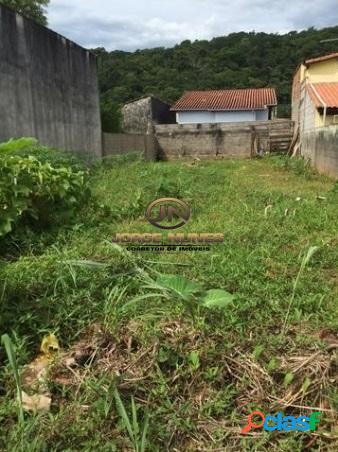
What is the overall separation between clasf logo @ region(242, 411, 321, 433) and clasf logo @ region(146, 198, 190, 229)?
2.49 m

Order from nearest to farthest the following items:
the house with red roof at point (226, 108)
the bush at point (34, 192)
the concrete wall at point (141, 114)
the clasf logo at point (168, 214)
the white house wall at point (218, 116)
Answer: the bush at point (34, 192) < the clasf logo at point (168, 214) < the concrete wall at point (141, 114) < the house with red roof at point (226, 108) < the white house wall at point (218, 116)

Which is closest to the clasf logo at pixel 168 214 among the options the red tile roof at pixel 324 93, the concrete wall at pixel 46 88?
the concrete wall at pixel 46 88

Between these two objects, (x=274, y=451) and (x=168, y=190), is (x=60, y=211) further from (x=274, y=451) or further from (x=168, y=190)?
(x=274, y=451)

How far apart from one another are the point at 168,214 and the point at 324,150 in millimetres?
5169

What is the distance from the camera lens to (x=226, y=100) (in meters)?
26.0

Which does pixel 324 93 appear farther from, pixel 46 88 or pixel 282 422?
pixel 282 422

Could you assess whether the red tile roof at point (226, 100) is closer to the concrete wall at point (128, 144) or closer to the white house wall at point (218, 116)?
the white house wall at point (218, 116)

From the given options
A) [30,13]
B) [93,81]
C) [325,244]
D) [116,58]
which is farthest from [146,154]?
[116,58]

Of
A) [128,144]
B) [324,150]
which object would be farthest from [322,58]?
[128,144]

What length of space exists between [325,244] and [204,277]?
1271 millimetres

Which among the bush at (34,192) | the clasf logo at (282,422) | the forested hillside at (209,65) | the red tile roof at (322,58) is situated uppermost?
the forested hillside at (209,65)

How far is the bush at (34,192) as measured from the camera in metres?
2.87

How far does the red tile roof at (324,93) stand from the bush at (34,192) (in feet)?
29.1

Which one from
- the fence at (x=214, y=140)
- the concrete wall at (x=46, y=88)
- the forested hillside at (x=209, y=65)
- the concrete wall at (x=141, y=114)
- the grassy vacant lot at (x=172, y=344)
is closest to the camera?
the grassy vacant lot at (x=172, y=344)
